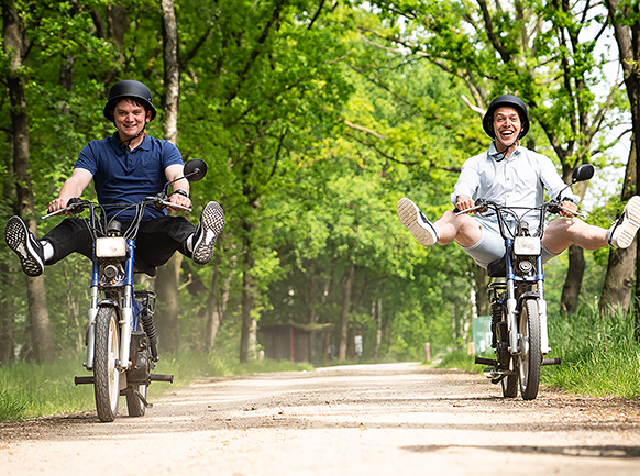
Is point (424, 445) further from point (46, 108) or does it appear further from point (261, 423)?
point (46, 108)

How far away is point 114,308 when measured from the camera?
5.57 m

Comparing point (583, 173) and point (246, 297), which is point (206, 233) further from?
point (246, 297)

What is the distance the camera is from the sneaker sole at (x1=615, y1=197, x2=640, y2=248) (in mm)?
5656

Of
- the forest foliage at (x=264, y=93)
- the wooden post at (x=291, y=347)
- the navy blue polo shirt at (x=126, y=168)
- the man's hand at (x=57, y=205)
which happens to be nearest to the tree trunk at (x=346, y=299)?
the wooden post at (x=291, y=347)

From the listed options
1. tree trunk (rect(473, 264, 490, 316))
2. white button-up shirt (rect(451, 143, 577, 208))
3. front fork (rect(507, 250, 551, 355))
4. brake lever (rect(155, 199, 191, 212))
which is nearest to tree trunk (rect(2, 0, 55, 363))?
brake lever (rect(155, 199, 191, 212))

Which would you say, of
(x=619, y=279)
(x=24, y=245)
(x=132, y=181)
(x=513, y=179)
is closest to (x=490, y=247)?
(x=513, y=179)

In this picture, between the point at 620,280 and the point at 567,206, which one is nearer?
the point at 567,206

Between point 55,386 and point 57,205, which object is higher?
point 57,205

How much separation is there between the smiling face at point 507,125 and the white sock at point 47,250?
12.5 feet

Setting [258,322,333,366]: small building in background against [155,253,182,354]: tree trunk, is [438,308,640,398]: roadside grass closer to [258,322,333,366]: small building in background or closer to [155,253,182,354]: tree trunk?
[155,253,182,354]: tree trunk

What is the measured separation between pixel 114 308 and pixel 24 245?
0.76m

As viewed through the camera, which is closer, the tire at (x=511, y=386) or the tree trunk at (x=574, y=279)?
the tire at (x=511, y=386)

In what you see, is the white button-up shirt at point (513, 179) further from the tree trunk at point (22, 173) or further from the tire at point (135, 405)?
the tree trunk at point (22, 173)

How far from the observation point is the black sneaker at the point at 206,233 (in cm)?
543
